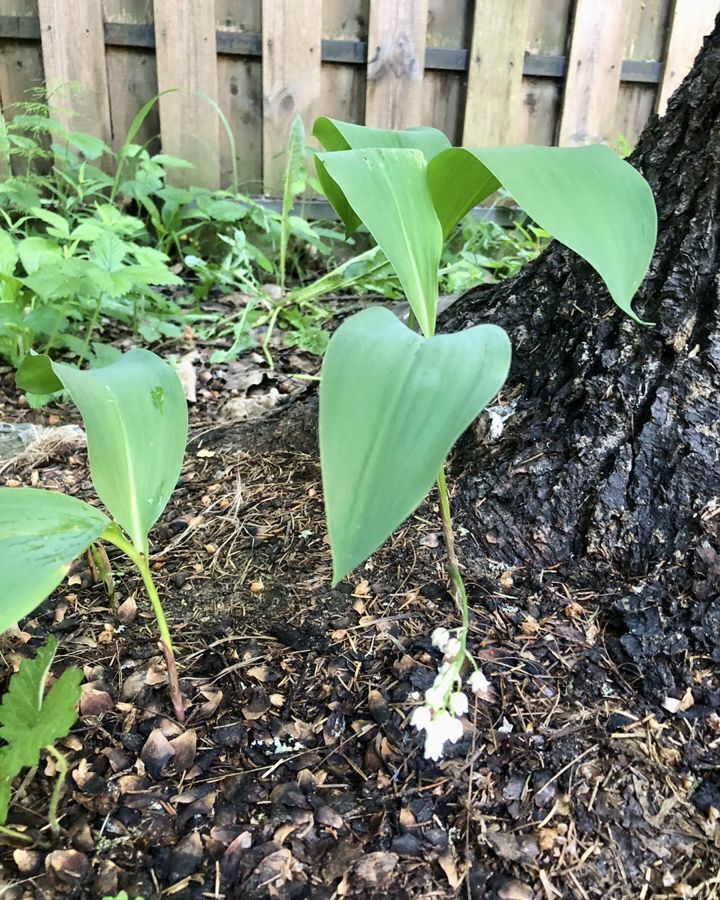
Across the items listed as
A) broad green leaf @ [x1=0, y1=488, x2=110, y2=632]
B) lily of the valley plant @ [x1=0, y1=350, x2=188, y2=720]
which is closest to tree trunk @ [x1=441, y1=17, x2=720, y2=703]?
lily of the valley plant @ [x1=0, y1=350, x2=188, y2=720]

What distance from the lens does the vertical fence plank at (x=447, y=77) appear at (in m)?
3.08

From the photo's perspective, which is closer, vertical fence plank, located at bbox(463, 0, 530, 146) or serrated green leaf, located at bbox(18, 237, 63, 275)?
serrated green leaf, located at bbox(18, 237, 63, 275)

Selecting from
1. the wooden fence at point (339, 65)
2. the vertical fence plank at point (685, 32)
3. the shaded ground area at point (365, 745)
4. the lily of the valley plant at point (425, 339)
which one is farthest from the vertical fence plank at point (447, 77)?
the shaded ground area at point (365, 745)

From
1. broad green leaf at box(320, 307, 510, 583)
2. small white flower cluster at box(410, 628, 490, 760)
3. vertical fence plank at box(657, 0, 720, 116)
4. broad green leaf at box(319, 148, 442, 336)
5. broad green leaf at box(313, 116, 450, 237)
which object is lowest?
small white flower cluster at box(410, 628, 490, 760)

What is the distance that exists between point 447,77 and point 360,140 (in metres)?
2.59

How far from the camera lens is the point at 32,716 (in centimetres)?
78

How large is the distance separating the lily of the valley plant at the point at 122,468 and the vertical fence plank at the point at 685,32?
10.5ft

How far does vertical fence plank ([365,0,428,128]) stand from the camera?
2979 mm

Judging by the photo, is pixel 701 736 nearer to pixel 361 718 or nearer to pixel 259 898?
pixel 361 718

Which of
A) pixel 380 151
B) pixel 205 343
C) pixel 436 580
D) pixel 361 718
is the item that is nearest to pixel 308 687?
pixel 361 718

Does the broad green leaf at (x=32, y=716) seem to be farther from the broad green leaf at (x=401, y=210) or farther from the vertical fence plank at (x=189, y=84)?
the vertical fence plank at (x=189, y=84)

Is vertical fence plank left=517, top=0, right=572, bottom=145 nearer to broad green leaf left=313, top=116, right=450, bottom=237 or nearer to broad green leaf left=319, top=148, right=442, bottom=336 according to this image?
broad green leaf left=313, top=116, right=450, bottom=237

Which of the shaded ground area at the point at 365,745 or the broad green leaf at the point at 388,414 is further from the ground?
the broad green leaf at the point at 388,414

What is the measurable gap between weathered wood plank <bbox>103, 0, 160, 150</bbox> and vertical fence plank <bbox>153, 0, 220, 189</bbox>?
10 centimetres
